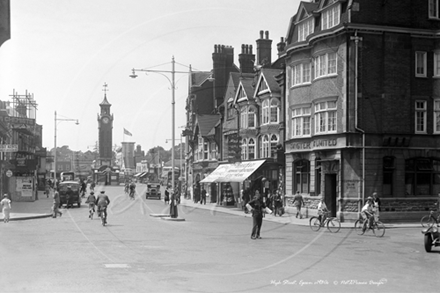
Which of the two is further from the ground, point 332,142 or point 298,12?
point 298,12

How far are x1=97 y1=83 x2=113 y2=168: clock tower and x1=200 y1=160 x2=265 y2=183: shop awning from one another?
103772mm

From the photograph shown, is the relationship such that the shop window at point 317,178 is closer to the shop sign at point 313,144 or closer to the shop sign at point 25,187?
the shop sign at point 313,144

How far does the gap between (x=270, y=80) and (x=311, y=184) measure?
12423 mm

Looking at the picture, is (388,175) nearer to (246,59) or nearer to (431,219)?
(431,219)

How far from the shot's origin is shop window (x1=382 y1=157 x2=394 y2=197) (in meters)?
37.0

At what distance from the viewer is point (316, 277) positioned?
45.6ft

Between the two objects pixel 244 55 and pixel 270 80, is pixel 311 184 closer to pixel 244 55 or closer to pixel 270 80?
pixel 270 80

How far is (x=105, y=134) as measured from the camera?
568ft

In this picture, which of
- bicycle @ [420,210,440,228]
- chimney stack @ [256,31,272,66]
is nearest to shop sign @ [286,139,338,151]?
bicycle @ [420,210,440,228]

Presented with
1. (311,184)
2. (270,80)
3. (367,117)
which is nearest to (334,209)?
(311,184)

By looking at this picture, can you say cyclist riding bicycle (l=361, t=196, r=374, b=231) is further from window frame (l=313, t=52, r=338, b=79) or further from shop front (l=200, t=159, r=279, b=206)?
shop front (l=200, t=159, r=279, b=206)

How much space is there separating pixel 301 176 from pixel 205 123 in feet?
96.4

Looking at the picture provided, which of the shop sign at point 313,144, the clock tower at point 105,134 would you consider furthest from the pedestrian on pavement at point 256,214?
the clock tower at point 105,134

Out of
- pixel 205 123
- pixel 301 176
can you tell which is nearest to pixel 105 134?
pixel 205 123
